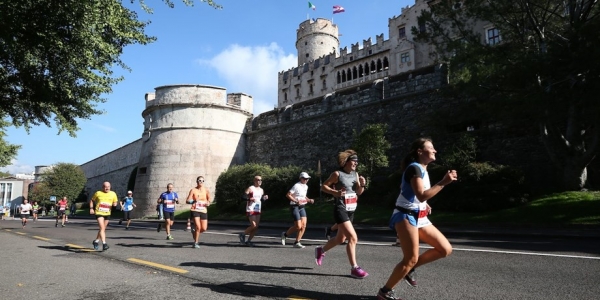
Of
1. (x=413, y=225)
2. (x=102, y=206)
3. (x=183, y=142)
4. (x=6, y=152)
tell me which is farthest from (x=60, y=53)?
(x=6, y=152)

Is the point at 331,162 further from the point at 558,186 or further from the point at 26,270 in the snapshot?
the point at 26,270

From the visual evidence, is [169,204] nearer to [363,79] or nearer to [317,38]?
[363,79]

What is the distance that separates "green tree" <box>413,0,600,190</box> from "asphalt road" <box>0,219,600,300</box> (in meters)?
5.72

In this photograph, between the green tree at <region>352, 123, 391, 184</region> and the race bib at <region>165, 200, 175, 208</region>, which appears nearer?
the race bib at <region>165, 200, 175, 208</region>

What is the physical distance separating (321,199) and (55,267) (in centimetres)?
1636

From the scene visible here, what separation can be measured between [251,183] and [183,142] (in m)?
8.57

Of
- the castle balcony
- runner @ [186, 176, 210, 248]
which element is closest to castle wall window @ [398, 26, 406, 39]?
the castle balcony

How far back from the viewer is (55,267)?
652 centimetres

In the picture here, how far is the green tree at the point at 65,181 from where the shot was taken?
53.5m

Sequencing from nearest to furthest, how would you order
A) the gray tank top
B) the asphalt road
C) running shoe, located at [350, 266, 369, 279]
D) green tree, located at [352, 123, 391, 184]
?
the asphalt road < running shoe, located at [350, 266, 369, 279] < the gray tank top < green tree, located at [352, 123, 391, 184]

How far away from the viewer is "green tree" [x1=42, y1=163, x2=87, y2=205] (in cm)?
5350

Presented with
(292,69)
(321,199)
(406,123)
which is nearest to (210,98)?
(321,199)

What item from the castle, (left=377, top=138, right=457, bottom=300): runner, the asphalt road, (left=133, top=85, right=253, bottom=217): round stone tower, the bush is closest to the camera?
(left=377, top=138, right=457, bottom=300): runner

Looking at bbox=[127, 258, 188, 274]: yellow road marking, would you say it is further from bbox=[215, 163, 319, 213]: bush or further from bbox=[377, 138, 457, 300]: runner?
bbox=[215, 163, 319, 213]: bush
